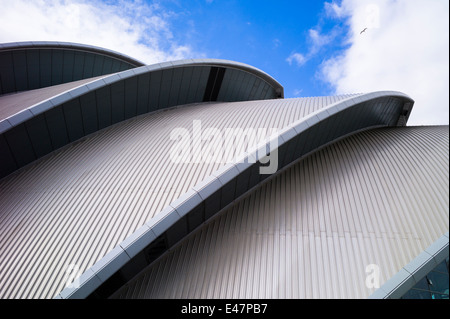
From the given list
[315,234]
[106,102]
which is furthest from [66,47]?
[315,234]

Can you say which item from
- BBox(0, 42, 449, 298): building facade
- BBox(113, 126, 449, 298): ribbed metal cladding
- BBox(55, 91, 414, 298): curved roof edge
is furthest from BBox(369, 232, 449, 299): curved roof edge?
BBox(55, 91, 414, 298): curved roof edge

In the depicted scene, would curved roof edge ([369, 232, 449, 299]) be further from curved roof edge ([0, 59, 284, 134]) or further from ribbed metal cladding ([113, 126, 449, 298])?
curved roof edge ([0, 59, 284, 134])

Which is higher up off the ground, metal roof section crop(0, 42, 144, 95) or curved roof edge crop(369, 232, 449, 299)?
metal roof section crop(0, 42, 144, 95)

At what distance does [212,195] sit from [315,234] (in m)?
3.44

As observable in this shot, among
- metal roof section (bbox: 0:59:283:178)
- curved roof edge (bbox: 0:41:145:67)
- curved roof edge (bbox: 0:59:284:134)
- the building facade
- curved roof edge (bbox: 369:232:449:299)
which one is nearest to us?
curved roof edge (bbox: 369:232:449:299)

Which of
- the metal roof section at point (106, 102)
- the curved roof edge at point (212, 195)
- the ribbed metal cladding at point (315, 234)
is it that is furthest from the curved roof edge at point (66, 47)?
the ribbed metal cladding at point (315, 234)

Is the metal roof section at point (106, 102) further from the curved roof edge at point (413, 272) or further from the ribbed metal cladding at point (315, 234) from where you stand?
the curved roof edge at point (413, 272)

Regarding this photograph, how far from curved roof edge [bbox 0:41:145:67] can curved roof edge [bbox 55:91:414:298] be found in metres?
18.1

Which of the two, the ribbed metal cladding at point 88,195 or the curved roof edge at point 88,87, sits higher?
the curved roof edge at point 88,87

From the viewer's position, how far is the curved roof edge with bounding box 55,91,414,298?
7025 millimetres

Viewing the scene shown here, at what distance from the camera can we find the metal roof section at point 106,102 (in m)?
11.1

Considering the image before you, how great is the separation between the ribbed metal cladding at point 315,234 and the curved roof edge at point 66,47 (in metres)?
18.4

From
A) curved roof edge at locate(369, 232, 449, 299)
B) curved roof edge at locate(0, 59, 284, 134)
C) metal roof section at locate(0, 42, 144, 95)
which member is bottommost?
curved roof edge at locate(369, 232, 449, 299)
